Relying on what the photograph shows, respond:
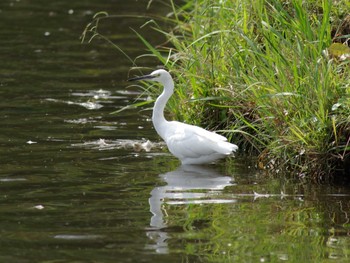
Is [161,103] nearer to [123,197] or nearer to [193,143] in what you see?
[193,143]

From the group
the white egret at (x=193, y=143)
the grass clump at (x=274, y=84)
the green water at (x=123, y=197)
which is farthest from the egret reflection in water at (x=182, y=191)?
the grass clump at (x=274, y=84)

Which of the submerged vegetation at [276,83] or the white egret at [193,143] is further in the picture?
the white egret at [193,143]

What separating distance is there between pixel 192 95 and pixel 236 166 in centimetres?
100

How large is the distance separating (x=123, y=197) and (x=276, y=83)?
1.91 metres

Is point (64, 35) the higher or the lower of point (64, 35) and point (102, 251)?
the higher

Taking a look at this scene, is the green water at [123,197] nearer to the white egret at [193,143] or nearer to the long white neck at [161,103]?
the white egret at [193,143]

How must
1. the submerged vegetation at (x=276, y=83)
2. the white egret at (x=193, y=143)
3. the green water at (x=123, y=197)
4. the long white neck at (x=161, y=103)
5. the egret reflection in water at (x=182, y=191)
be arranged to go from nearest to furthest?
the green water at (x=123, y=197) → the egret reflection in water at (x=182, y=191) → the submerged vegetation at (x=276, y=83) → the white egret at (x=193, y=143) → the long white neck at (x=161, y=103)

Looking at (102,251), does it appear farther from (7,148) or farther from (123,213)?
(7,148)

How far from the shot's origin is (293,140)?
8.40m

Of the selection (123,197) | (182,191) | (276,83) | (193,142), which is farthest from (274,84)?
(123,197)

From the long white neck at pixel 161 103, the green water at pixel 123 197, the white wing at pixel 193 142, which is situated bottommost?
the green water at pixel 123 197

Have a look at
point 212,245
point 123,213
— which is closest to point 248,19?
point 123,213

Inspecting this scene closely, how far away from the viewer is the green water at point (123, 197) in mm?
6406

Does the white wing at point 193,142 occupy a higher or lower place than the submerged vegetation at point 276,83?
lower
